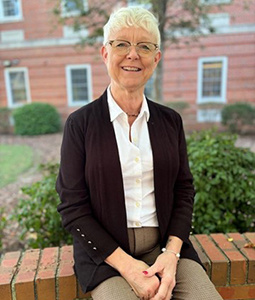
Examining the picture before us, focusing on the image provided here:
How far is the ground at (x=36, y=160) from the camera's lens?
3667 mm

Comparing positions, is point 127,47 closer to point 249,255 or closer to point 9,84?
point 249,255

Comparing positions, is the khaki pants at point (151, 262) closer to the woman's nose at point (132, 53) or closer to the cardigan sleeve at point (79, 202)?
the cardigan sleeve at point (79, 202)

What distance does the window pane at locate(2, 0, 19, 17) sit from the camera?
1366 cm

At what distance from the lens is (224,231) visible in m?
2.51

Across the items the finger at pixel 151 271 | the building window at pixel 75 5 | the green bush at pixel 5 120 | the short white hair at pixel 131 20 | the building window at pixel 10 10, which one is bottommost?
the green bush at pixel 5 120

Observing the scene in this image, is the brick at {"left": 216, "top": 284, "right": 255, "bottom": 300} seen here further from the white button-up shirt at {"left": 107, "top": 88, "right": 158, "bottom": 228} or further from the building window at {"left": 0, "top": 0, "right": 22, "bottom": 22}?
the building window at {"left": 0, "top": 0, "right": 22, "bottom": 22}

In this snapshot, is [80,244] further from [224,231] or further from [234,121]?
[234,121]

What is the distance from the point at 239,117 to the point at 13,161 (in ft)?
26.1

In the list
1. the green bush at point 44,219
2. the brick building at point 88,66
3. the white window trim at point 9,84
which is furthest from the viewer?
the white window trim at point 9,84

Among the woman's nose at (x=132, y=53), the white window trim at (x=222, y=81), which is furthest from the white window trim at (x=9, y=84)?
the woman's nose at (x=132, y=53)

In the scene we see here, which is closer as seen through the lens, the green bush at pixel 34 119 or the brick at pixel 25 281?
the brick at pixel 25 281

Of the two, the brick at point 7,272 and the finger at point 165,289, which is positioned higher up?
the finger at point 165,289

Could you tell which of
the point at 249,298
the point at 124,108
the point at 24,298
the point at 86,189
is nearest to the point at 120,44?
the point at 124,108

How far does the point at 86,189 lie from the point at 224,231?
57.6 inches
